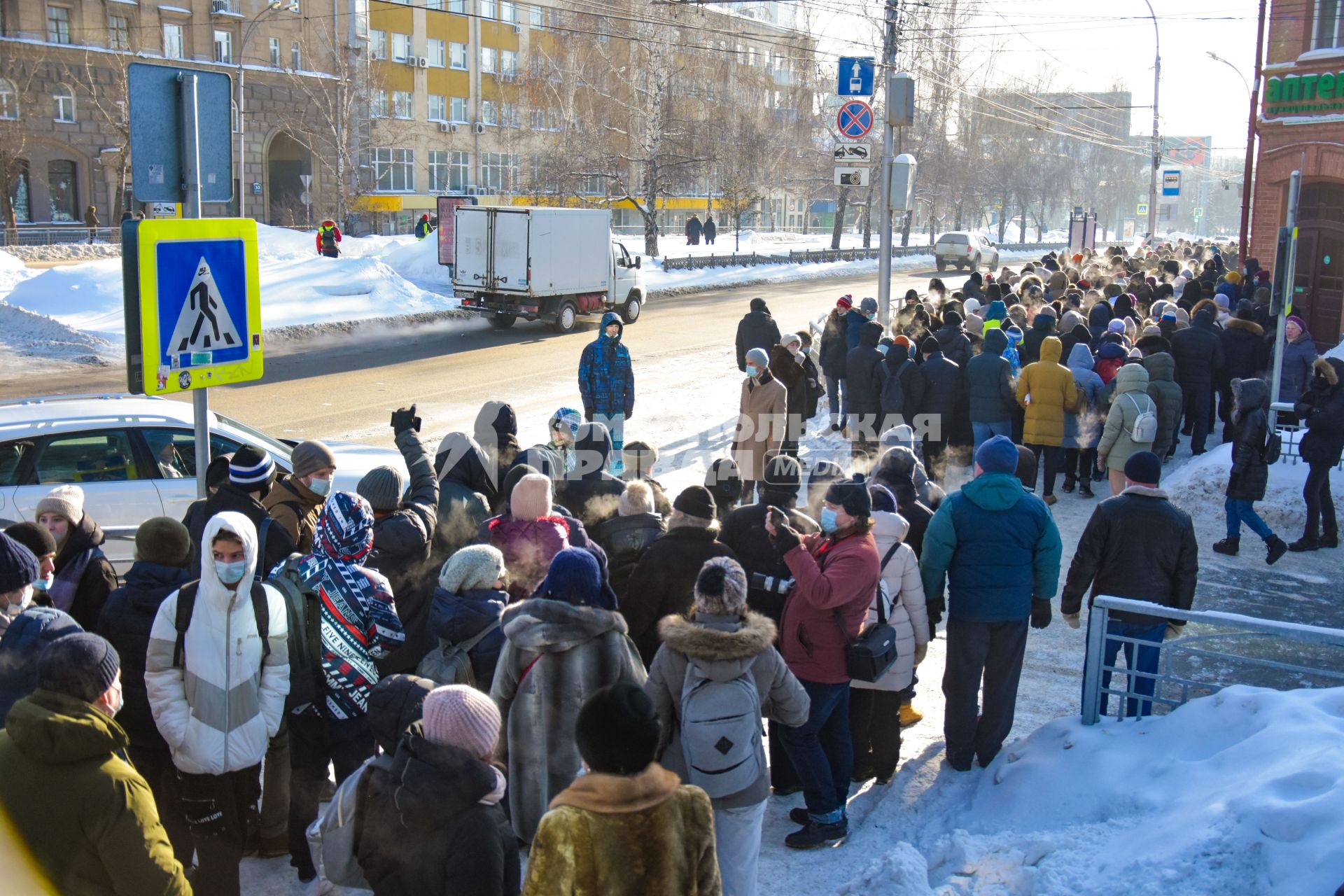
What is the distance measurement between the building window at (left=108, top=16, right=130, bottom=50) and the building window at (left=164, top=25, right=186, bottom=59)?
177 centimetres

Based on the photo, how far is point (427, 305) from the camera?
89.9 feet

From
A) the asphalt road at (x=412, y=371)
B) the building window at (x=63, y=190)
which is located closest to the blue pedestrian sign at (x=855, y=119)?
the asphalt road at (x=412, y=371)

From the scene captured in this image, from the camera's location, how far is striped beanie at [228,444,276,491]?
550cm

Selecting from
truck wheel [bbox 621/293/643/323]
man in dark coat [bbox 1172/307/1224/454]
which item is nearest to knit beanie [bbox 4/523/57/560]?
man in dark coat [bbox 1172/307/1224/454]

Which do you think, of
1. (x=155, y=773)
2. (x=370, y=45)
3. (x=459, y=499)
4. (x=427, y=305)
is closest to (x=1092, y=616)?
(x=459, y=499)

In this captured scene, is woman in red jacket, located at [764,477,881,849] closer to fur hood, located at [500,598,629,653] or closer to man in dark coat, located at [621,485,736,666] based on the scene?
man in dark coat, located at [621,485,736,666]

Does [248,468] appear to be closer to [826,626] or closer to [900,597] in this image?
[826,626]

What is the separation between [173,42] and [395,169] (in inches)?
507

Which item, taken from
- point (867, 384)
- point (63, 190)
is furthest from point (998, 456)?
point (63, 190)

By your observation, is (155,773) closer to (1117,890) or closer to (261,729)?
(261,729)

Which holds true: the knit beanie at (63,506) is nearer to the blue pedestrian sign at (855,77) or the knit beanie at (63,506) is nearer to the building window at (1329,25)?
the blue pedestrian sign at (855,77)

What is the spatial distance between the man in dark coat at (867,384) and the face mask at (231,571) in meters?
9.09

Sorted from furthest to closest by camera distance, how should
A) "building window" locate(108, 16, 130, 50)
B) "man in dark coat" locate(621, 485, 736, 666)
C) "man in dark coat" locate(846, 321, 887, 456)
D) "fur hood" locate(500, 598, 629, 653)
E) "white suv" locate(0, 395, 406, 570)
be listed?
"building window" locate(108, 16, 130, 50), "man in dark coat" locate(846, 321, 887, 456), "white suv" locate(0, 395, 406, 570), "man in dark coat" locate(621, 485, 736, 666), "fur hood" locate(500, 598, 629, 653)

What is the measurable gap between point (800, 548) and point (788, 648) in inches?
19.1
